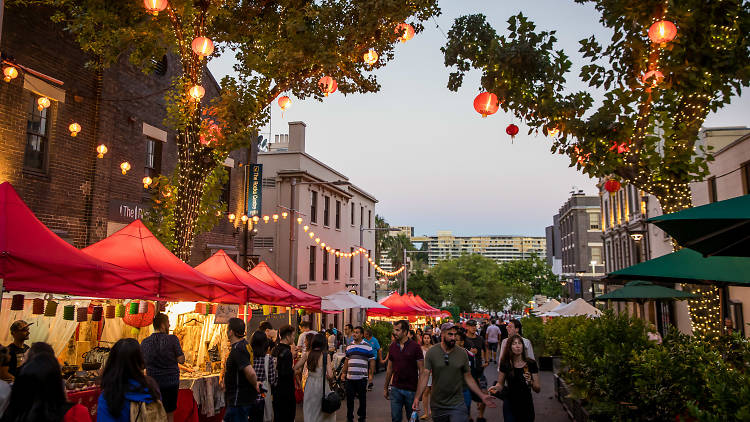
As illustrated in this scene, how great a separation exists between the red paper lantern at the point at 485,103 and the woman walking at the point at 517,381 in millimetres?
3734

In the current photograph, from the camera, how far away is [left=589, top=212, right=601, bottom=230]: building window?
64.1 m

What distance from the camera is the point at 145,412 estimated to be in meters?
4.71

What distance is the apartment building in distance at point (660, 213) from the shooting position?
18.4 m

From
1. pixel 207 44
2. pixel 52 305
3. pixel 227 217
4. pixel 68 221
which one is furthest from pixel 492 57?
pixel 227 217

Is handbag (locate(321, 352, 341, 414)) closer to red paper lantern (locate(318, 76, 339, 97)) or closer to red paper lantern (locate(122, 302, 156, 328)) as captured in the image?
red paper lantern (locate(122, 302, 156, 328))

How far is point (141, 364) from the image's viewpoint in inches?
187

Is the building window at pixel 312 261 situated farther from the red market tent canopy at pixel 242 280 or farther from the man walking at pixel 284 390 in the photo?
the man walking at pixel 284 390

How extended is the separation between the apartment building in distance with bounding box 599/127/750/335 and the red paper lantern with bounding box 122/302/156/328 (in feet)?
30.1

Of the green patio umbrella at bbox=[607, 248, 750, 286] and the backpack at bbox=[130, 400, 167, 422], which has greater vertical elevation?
the green patio umbrella at bbox=[607, 248, 750, 286]

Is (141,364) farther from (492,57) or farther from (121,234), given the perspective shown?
(492,57)

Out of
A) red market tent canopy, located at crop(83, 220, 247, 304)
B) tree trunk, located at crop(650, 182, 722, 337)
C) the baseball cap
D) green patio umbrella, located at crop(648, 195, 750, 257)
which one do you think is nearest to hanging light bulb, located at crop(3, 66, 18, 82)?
red market tent canopy, located at crop(83, 220, 247, 304)

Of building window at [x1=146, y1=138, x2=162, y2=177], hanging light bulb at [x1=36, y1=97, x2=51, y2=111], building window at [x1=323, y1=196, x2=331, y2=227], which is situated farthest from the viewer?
building window at [x1=323, y1=196, x2=331, y2=227]

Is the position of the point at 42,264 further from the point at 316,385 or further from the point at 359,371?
the point at 359,371

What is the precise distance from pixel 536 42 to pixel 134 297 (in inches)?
298
